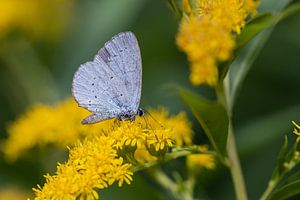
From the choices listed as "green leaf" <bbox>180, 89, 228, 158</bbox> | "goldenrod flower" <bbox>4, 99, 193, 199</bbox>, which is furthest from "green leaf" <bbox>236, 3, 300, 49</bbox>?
"goldenrod flower" <bbox>4, 99, 193, 199</bbox>

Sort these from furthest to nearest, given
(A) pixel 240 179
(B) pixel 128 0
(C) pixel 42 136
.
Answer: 1. (B) pixel 128 0
2. (C) pixel 42 136
3. (A) pixel 240 179

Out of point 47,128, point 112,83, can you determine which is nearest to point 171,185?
point 112,83

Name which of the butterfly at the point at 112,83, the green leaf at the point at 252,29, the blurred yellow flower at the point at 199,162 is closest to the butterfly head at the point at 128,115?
the butterfly at the point at 112,83

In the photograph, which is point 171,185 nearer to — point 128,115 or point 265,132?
point 128,115

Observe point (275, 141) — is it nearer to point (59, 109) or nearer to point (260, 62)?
point (260, 62)

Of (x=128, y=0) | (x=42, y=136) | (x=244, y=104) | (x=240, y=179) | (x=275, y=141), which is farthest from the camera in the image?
(x=128, y=0)

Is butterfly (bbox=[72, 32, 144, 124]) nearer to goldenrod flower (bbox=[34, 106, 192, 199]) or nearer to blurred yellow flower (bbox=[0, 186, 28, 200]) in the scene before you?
goldenrod flower (bbox=[34, 106, 192, 199])

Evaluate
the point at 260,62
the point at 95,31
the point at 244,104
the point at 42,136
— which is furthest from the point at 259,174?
the point at 95,31
